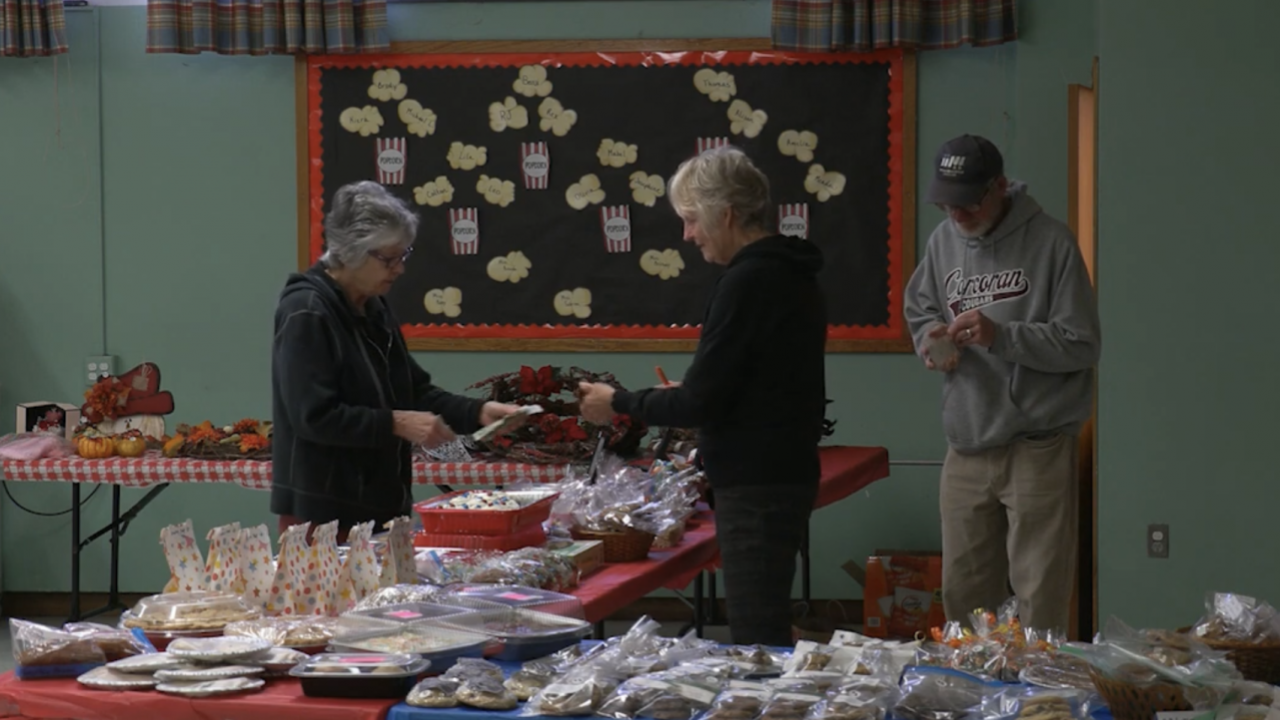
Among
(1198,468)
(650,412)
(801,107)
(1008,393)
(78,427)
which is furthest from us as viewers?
(801,107)

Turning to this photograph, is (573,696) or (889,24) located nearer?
(573,696)

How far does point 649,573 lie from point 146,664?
4.19 ft

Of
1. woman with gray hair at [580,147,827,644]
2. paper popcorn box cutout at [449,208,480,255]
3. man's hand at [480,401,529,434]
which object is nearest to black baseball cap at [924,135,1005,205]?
woman with gray hair at [580,147,827,644]

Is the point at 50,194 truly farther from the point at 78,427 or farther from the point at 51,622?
the point at 51,622

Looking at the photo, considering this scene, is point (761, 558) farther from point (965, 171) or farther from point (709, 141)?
point (709, 141)

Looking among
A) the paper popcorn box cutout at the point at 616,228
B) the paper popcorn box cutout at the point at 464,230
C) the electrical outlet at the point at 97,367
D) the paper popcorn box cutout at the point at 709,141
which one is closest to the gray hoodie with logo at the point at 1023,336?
the paper popcorn box cutout at the point at 709,141

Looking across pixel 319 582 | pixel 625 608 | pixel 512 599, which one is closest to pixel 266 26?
pixel 625 608

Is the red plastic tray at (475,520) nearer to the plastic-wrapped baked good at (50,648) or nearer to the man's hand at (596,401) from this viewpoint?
the man's hand at (596,401)

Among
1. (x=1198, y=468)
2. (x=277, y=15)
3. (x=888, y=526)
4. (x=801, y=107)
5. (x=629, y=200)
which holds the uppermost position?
(x=277, y=15)

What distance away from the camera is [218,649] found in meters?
2.12

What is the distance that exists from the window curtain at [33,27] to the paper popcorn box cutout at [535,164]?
1957 mm

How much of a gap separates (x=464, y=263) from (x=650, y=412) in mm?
3284

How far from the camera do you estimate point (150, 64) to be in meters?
6.14

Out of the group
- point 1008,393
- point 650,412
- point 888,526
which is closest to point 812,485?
point 650,412
